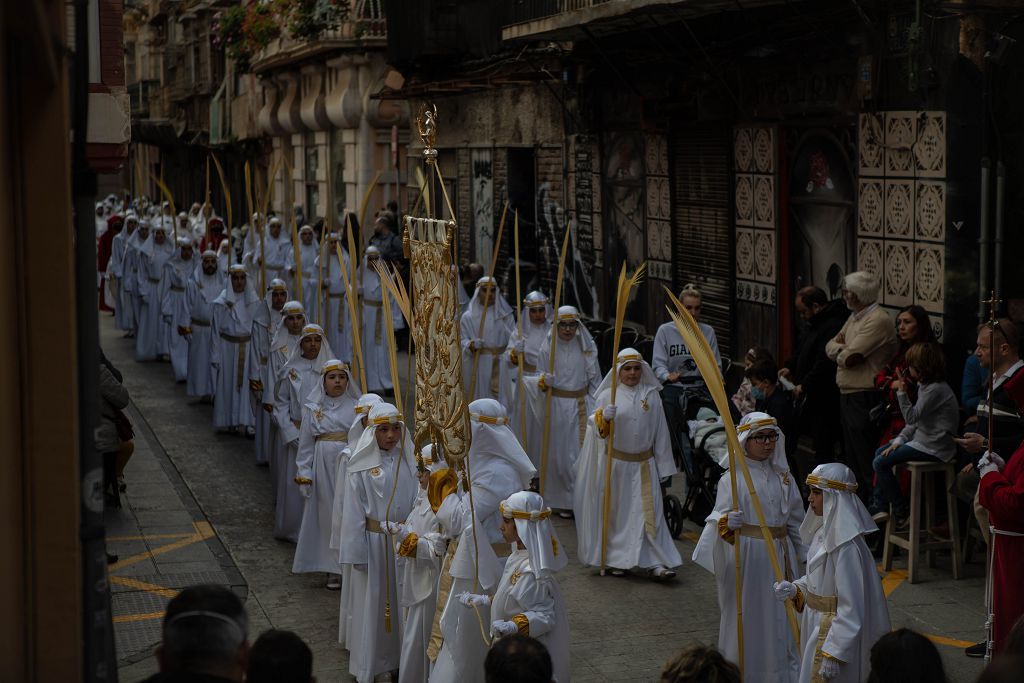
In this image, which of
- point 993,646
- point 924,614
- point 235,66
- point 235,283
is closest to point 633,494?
point 924,614

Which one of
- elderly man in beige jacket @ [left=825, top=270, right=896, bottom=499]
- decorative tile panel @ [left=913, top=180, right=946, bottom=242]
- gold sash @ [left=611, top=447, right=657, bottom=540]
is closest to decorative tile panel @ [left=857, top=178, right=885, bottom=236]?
decorative tile panel @ [left=913, top=180, right=946, bottom=242]

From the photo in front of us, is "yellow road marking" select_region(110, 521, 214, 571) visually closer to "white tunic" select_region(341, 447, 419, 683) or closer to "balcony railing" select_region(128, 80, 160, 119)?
"white tunic" select_region(341, 447, 419, 683)

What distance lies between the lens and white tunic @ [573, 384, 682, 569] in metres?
11.2

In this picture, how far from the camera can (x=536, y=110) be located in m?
22.1

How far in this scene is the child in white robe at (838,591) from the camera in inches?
289

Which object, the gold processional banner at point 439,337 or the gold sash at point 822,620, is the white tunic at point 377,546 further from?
the gold sash at point 822,620

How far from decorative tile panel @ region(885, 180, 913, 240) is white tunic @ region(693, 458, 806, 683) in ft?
15.7

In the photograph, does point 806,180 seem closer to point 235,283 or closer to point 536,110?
point 235,283

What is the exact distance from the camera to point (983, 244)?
469 inches

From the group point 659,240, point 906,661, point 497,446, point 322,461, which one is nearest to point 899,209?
point 322,461

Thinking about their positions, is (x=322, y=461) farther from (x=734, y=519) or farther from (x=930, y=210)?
(x=930, y=210)

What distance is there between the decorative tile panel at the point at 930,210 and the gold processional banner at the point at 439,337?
215 inches

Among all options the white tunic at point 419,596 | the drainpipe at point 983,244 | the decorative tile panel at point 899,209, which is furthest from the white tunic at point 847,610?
the decorative tile panel at point 899,209

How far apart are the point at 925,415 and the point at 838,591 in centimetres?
312
